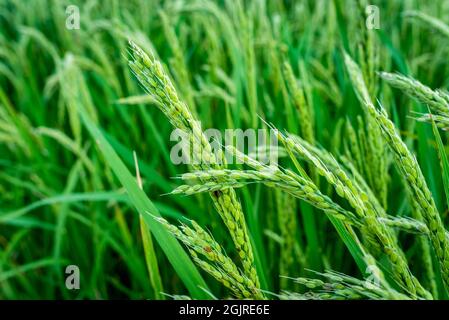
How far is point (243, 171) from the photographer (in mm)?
480

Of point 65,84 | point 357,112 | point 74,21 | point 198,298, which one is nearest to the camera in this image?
point 198,298

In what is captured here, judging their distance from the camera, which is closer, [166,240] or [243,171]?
[243,171]

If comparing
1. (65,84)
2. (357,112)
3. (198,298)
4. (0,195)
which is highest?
(65,84)

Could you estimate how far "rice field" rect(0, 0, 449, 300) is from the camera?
52 cm

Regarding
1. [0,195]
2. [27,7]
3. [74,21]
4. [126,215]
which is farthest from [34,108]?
[27,7]

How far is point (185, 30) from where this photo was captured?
2068 millimetres

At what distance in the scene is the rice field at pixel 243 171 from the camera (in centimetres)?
52

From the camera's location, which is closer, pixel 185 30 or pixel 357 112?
pixel 357 112

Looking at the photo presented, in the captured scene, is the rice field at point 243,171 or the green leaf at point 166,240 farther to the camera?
the green leaf at point 166,240

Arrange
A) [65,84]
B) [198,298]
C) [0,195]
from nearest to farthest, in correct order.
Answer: [198,298] → [65,84] → [0,195]

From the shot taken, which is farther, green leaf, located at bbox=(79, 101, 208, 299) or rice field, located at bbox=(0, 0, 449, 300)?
green leaf, located at bbox=(79, 101, 208, 299)

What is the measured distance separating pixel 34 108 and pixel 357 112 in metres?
1.12
